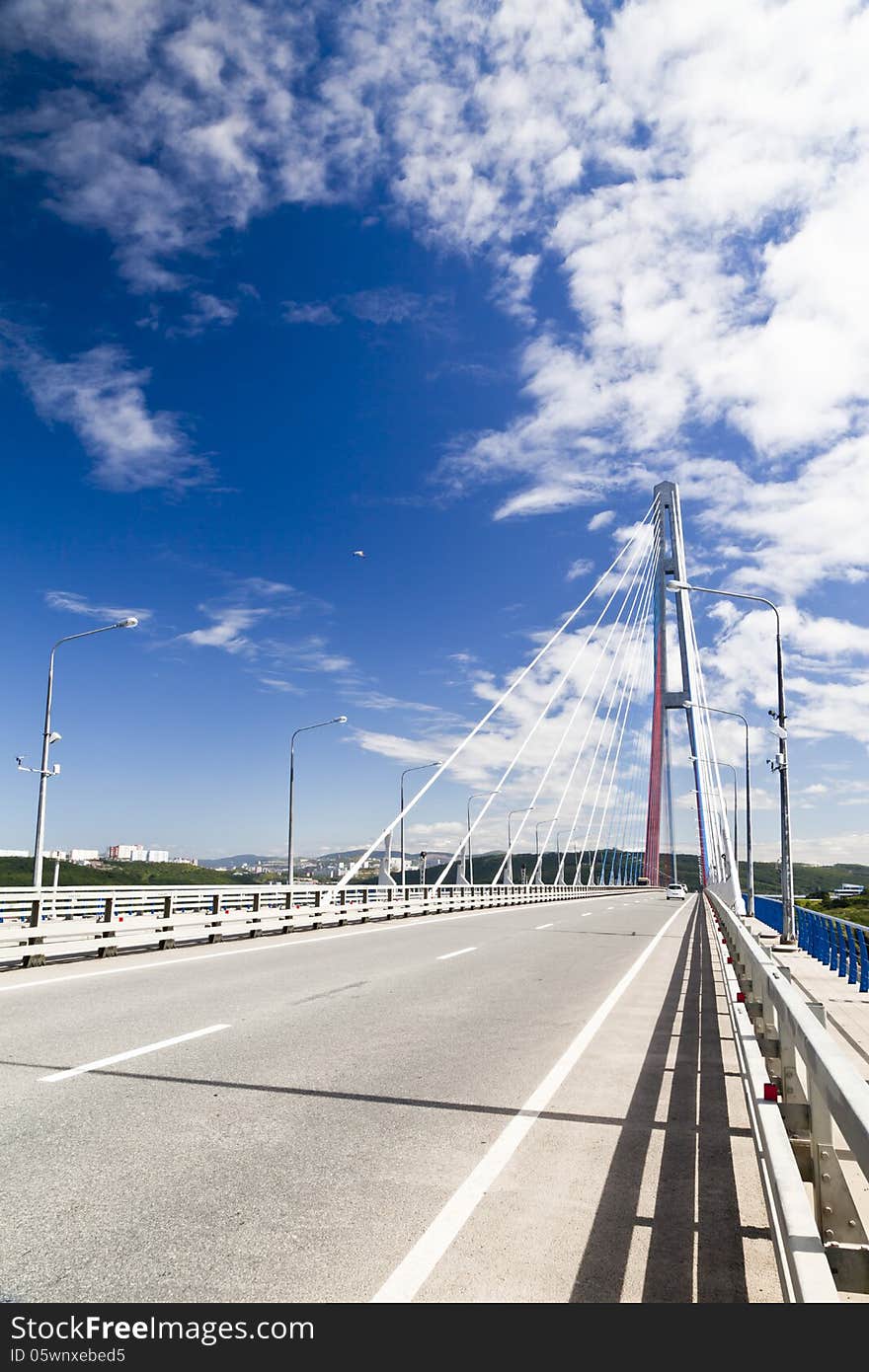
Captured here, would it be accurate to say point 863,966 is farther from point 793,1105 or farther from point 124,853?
point 124,853

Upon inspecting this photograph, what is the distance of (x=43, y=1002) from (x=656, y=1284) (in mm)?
8659

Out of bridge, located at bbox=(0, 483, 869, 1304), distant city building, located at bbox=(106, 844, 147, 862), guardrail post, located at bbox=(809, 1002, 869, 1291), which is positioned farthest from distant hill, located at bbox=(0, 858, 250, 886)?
guardrail post, located at bbox=(809, 1002, 869, 1291)

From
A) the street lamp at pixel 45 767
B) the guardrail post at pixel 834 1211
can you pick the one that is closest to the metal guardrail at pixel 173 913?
the street lamp at pixel 45 767

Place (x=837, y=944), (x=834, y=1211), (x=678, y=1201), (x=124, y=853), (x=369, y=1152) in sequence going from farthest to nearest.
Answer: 1. (x=124, y=853)
2. (x=837, y=944)
3. (x=369, y=1152)
4. (x=678, y=1201)
5. (x=834, y=1211)

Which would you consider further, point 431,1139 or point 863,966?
point 863,966

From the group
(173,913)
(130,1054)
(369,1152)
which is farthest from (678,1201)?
(173,913)

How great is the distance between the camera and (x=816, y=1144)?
12.0 ft

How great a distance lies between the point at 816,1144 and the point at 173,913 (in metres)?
18.5

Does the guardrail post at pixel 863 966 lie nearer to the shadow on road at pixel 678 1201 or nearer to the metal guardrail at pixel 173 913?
the shadow on road at pixel 678 1201

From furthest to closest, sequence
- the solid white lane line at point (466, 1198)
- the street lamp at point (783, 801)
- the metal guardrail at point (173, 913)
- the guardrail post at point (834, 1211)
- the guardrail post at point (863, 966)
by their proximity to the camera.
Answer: the street lamp at point (783, 801) < the guardrail post at point (863, 966) < the metal guardrail at point (173, 913) < the solid white lane line at point (466, 1198) < the guardrail post at point (834, 1211)

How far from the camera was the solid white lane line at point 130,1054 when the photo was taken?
22.9ft

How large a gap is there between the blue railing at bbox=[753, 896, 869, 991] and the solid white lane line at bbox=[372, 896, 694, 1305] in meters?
8.84

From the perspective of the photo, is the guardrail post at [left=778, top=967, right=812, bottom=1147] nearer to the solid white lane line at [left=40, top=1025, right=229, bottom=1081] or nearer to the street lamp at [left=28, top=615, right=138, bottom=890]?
the solid white lane line at [left=40, top=1025, right=229, bottom=1081]

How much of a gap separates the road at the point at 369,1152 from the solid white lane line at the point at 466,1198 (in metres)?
0.02
